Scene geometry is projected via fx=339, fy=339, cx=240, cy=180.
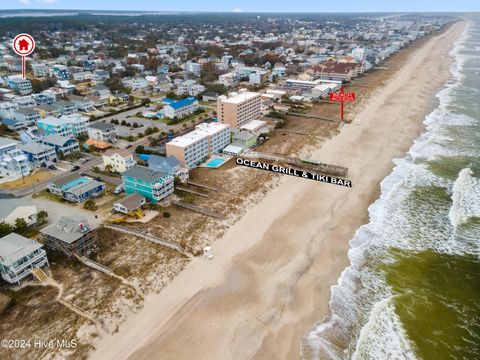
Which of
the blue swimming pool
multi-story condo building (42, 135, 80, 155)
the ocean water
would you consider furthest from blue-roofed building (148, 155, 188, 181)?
the ocean water

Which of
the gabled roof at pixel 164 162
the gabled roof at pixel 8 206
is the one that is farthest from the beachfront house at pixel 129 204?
the gabled roof at pixel 8 206

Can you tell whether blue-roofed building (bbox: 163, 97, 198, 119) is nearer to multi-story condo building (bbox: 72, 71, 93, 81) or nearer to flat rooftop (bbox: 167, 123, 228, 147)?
flat rooftop (bbox: 167, 123, 228, 147)

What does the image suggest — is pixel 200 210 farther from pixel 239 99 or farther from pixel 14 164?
pixel 239 99

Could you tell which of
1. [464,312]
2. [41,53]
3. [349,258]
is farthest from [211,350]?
[41,53]

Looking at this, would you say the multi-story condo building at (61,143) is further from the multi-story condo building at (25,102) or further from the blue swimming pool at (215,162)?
the multi-story condo building at (25,102)

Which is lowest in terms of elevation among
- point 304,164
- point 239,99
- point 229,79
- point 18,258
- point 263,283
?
point 263,283

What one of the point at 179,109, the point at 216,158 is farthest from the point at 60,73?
the point at 216,158
